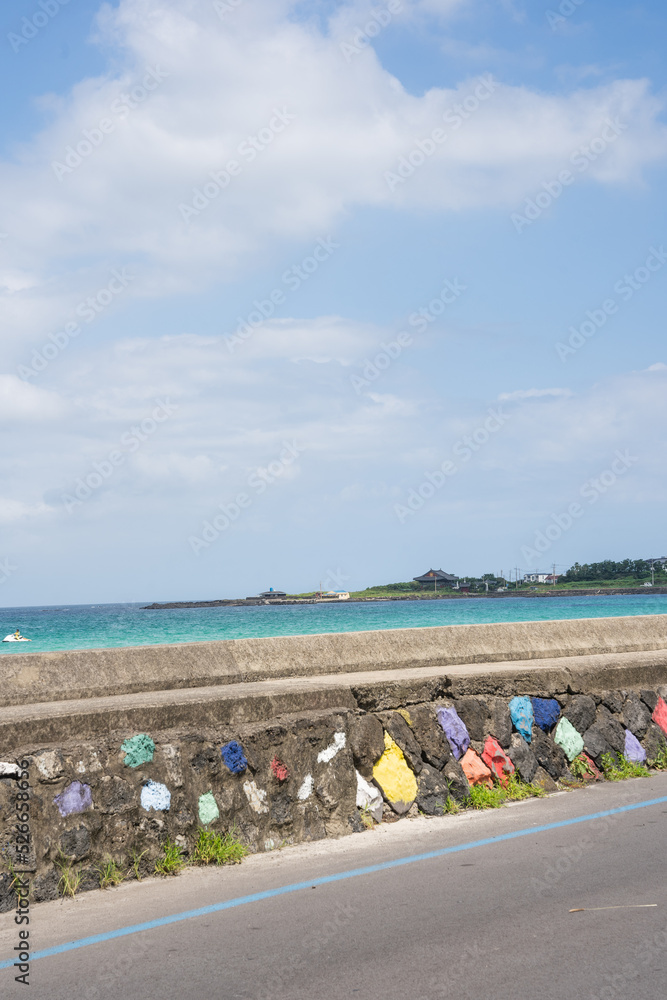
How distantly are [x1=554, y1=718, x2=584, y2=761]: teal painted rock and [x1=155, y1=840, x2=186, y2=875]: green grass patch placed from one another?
13.8 ft

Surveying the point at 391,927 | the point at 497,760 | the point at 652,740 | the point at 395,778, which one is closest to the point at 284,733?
the point at 395,778

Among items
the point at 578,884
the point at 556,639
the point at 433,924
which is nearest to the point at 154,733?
the point at 433,924

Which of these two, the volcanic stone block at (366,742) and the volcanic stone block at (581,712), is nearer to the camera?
the volcanic stone block at (366,742)

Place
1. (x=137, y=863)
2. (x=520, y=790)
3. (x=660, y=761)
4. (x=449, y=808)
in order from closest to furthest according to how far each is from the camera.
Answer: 1. (x=137, y=863)
2. (x=449, y=808)
3. (x=520, y=790)
4. (x=660, y=761)

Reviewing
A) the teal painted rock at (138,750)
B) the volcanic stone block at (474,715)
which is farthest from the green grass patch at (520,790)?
the teal painted rock at (138,750)

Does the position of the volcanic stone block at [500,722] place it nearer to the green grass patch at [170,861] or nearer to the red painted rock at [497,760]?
the red painted rock at [497,760]

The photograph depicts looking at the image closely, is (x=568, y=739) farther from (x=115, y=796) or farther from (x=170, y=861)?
(x=115, y=796)

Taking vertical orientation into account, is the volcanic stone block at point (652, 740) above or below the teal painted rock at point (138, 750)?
A: below

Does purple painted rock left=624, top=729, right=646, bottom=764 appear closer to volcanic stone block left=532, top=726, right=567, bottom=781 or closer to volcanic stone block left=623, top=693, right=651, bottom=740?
volcanic stone block left=623, top=693, right=651, bottom=740

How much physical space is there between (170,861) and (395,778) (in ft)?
7.37

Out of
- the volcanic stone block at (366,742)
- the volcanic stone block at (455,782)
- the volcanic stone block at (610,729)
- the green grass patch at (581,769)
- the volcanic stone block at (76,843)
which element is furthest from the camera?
the volcanic stone block at (610,729)

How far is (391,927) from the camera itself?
17.0 feet

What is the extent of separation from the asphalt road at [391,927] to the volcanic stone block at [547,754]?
1.71 meters

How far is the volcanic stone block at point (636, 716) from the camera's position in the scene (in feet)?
32.2
